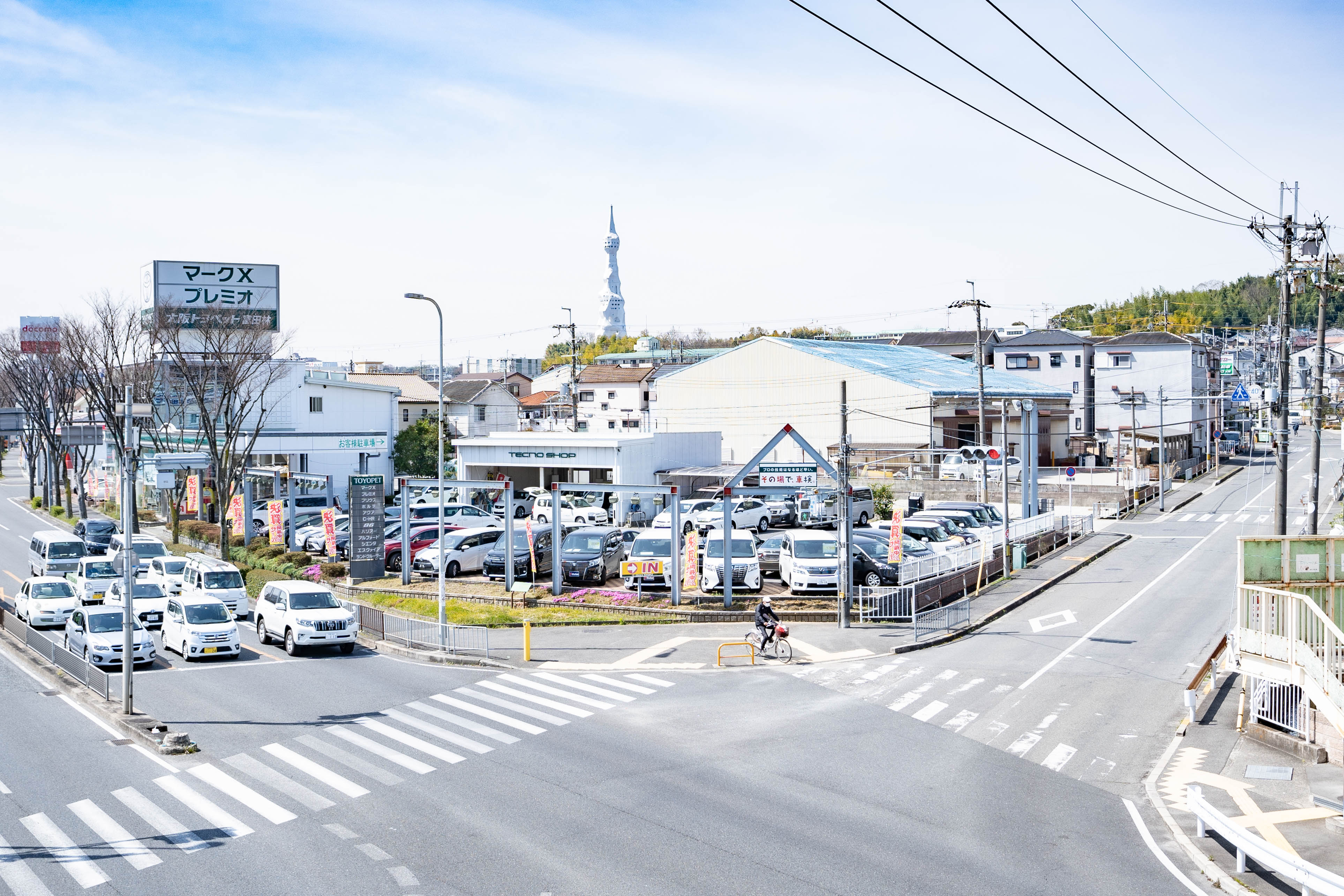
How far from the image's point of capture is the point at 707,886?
1150cm

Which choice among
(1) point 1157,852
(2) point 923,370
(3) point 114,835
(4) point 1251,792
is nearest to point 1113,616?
(4) point 1251,792

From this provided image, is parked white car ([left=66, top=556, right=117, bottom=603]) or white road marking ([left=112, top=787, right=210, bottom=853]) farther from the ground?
parked white car ([left=66, top=556, right=117, bottom=603])

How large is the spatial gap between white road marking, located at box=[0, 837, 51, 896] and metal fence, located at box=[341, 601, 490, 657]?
1282 cm

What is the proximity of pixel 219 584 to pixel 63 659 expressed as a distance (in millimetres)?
8273

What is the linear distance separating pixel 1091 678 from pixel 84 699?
2130 cm

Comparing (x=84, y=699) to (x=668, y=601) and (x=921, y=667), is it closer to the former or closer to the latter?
(x=668, y=601)

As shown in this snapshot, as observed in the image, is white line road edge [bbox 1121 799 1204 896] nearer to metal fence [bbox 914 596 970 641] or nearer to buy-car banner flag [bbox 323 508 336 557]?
metal fence [bbox 914 596 970 641]

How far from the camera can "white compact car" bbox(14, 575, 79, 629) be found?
98.7 feet

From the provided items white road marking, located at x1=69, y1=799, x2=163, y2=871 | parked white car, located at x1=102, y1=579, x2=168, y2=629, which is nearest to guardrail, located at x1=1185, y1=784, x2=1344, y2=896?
white road marking, located at x1=69, y1=799, x2=163, y2=871

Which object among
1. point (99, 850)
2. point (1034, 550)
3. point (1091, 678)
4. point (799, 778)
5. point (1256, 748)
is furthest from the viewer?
point (1034, 550)

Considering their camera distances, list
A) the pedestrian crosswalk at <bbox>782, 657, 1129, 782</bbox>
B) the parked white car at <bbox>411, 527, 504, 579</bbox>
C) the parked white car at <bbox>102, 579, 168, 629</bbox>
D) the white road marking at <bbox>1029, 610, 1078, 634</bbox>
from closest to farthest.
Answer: the pedestrian crosswalk at <bbox>782, 657, 1129, 782</bbox>
the white road marking at <bbox>1029, 610, 1078, 634</bbox>
the parked white car at <bbox>102, 579, 168, 629</bbox>
the parked white car at <bbox>411, 527, 504, 579</bbox>

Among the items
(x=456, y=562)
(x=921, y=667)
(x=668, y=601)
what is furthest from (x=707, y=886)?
(x=456, y=562)

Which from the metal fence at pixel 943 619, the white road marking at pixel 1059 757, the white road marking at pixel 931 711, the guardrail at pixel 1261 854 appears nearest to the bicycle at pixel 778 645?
the metal fence at pixel 943 619

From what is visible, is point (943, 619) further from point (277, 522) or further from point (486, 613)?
point (277, 522)
